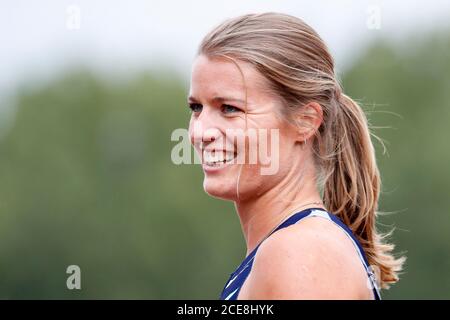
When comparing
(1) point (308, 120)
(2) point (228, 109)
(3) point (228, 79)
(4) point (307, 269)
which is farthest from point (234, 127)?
(4) point (307, 269)

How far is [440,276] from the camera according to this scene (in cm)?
2845

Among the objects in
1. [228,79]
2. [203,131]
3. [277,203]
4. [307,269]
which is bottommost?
[307,269]

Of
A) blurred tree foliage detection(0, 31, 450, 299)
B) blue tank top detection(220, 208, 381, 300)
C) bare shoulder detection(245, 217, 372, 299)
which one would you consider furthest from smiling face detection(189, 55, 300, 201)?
blurred tree foliage detection(0, 31, 450, 299)

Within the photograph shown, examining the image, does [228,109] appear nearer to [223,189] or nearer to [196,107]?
[196,107]

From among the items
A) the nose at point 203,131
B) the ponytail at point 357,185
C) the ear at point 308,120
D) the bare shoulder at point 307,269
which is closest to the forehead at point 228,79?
the nose at point 203,131

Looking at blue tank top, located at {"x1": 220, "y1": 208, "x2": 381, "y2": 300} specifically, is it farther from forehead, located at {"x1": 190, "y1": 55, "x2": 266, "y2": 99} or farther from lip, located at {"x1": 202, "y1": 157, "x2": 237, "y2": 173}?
forehead, located at {"x1": 190, "y1": 55, "x2": 266, "y2": 99}

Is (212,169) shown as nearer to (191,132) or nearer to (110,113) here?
(191,132)

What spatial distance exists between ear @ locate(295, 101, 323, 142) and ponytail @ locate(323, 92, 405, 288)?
188mm

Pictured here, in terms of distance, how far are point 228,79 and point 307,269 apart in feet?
3.18

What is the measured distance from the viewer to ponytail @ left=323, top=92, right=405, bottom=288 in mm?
4410

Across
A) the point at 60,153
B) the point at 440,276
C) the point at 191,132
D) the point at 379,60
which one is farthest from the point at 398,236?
the point at 191,132

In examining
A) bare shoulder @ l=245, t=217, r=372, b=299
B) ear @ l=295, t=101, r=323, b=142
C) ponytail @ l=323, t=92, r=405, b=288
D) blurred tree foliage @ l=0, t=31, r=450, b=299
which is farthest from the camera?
blurred tree foliage @ l=0, t=31, r=450, b=299

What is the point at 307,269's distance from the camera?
3.43m
